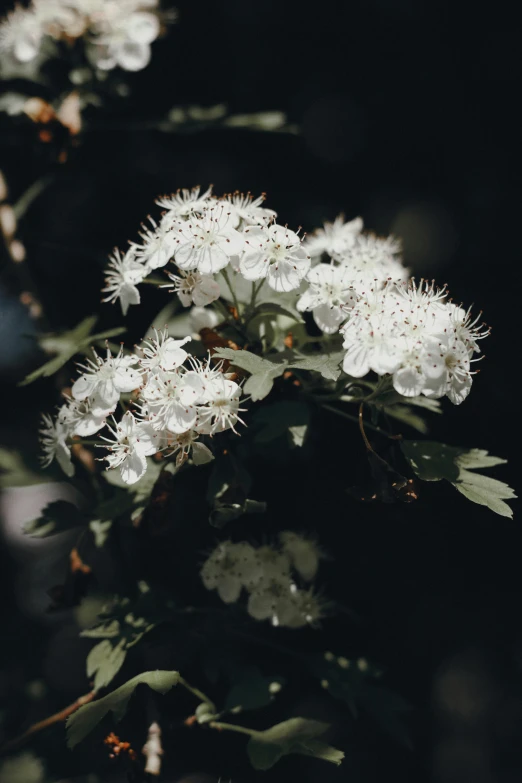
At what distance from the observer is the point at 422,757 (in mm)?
2146

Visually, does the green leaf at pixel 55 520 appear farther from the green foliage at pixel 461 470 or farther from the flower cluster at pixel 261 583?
the green foliage at pixel 461 470

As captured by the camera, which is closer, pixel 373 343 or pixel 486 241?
pixel 373 343

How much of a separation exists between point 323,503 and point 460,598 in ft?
1.99

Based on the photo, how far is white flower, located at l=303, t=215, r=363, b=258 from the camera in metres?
1.50

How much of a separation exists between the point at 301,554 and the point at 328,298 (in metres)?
0.61

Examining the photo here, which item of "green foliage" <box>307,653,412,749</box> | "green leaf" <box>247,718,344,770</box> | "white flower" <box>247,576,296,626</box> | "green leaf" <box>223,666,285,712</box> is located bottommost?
"green foliage" <box>307,653,412,749</box>

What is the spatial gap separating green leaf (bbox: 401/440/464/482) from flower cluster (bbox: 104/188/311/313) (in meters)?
0.36

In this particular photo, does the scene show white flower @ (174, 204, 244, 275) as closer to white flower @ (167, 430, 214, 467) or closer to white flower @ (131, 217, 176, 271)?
white flower @ (131, 217, 176, 271)

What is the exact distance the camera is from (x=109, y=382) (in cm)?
126

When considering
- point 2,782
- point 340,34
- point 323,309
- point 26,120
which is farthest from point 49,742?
point 340,34

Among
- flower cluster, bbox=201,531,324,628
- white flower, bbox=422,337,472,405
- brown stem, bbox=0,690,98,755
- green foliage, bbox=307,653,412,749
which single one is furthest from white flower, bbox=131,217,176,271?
green foliage, bbox=307,653,412,749

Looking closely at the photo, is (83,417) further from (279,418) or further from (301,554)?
(301,554)

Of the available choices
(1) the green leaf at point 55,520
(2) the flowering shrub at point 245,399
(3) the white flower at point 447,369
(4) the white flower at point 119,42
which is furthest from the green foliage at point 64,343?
(4) the white flower at point 119,42

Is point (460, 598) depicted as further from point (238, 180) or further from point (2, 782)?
point (238, 180)
